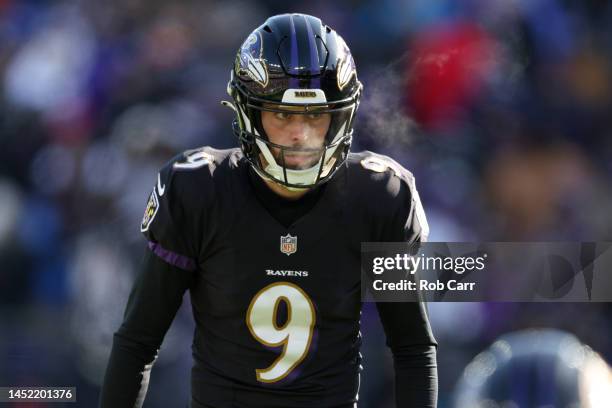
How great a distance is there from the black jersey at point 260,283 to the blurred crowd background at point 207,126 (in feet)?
5.91

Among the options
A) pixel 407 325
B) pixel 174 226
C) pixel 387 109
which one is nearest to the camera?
pixel 174 226

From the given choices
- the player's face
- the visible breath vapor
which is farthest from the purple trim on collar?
the visible breath vapor

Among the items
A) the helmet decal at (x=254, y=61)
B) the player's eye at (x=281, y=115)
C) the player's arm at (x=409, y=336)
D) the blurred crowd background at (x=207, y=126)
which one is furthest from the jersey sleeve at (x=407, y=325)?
the blurred crowd background at (x=207, y=126)

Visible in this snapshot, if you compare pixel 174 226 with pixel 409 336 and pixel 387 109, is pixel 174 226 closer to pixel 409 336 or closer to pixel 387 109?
pixel 409 336

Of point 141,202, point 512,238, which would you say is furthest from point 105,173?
point 512,238

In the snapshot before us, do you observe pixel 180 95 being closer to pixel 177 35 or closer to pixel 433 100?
pixel 177 35

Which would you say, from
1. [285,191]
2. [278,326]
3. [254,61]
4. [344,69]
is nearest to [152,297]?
[278,326]

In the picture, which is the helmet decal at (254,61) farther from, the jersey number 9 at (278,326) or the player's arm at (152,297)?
the jersey number 9 at (278,326)

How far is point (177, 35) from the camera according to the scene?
4.32 metres

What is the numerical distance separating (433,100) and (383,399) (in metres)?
1.40

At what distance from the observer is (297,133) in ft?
7.11

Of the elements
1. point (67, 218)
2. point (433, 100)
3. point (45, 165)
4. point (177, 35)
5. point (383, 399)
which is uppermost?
point (177, 35)

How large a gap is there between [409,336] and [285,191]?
48 centimetres

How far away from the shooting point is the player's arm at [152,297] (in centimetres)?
213
